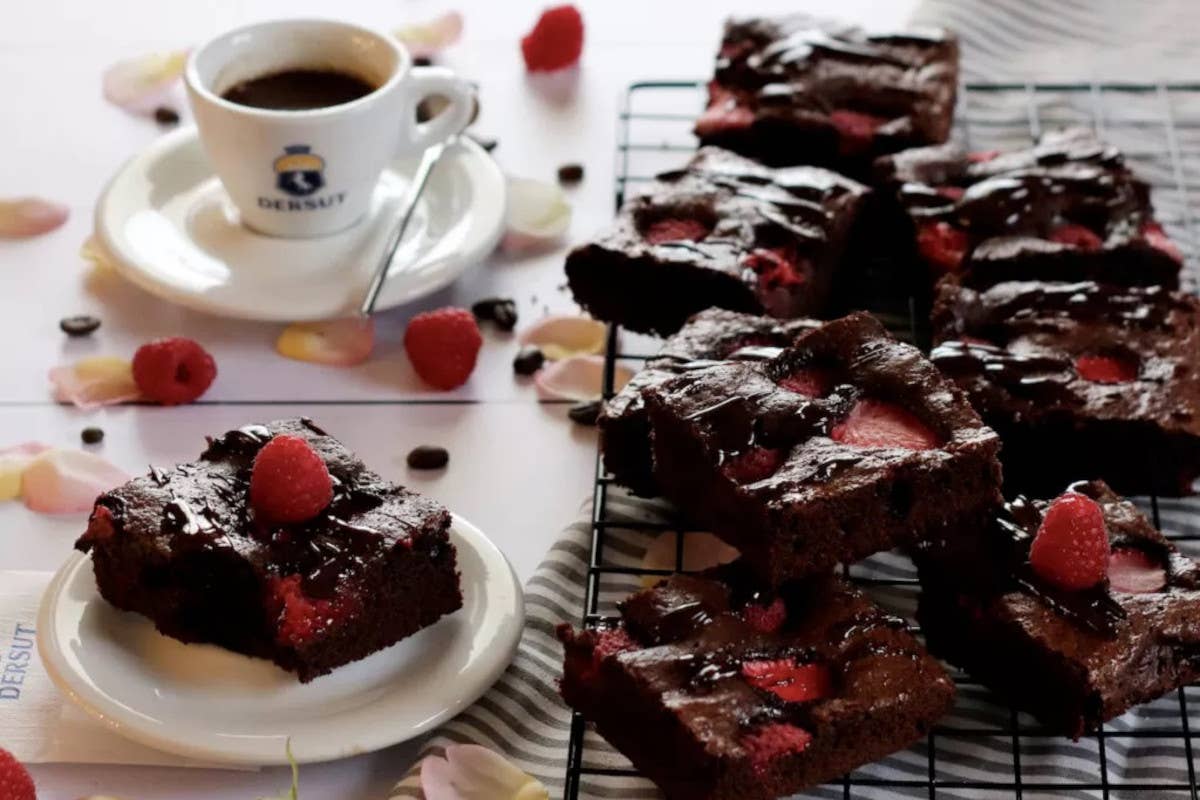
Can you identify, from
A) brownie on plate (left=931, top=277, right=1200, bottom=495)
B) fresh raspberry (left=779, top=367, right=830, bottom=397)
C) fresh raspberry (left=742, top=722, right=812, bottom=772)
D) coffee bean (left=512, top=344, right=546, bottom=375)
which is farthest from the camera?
coffee bean (left=512, top=344, right=546, bottom=375)

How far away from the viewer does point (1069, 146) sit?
336 cm

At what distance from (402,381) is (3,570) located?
2.69 feet

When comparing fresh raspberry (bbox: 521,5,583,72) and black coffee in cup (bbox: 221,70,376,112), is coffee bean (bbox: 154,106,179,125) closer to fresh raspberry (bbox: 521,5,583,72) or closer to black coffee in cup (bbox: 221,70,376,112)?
black coffee in cup (bbox: 221,70,376,112)

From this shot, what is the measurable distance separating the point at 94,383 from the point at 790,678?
1.54 meters

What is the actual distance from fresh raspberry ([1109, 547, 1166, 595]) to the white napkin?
4.50 ft

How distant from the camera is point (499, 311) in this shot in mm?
3297

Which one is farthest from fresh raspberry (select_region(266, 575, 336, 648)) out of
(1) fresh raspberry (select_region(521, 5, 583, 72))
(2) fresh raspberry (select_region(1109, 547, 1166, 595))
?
(1) fresh raspberry (select_region(521, 5, 583, 72))

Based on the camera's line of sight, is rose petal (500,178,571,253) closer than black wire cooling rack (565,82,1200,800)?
No

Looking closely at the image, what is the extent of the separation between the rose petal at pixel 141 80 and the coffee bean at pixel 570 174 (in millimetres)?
984

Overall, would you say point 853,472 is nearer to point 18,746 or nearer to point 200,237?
point 18,746

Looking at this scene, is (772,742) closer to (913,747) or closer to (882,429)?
(913,747)

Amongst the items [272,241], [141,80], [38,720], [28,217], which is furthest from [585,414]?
[141,80]

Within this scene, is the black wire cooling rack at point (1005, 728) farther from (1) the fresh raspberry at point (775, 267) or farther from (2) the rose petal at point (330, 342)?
(2) the rose petal at point (330, 342)

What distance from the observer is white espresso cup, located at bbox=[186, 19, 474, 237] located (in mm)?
3196
